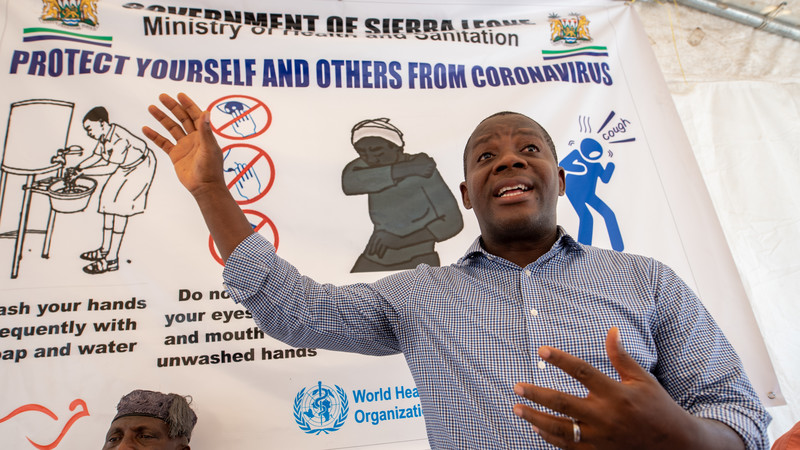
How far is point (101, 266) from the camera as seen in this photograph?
4.18ft

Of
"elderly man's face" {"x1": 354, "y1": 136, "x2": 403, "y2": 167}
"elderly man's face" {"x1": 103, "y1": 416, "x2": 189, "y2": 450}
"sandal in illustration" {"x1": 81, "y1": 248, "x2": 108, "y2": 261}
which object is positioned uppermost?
"elderly man's face" {"x1": 354, "y1": 136, "x2": 403, "y2": 167}

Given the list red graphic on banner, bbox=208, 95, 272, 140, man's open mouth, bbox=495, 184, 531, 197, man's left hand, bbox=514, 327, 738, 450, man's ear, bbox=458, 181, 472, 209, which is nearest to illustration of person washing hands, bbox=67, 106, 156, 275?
red graphic on banner, bbox=208, 95, 272, 140

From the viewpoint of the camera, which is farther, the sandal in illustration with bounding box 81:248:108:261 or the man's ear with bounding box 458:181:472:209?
the sandal in illustration with bounding box 81:248:108:261

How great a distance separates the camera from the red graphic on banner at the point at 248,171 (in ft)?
4.65

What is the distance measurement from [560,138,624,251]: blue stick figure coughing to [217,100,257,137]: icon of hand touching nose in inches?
41.5

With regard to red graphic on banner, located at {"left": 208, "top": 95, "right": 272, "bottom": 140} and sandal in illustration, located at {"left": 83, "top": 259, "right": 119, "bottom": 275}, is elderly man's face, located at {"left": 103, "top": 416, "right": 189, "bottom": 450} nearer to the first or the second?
sandal in illustration, located at {"left": 83, "top": 259, "right": 119, "bottom": 275}

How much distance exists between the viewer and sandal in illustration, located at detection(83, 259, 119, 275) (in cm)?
127

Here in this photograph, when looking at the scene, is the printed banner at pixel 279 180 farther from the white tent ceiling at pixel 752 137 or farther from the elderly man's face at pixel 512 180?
the elderly man's face at pixel 512 180

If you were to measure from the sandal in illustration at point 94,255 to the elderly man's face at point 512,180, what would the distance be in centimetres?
104

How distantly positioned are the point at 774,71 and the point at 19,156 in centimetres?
283

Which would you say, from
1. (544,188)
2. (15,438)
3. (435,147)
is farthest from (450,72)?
(15,438)

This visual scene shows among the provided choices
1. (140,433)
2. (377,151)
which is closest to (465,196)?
(377,151)

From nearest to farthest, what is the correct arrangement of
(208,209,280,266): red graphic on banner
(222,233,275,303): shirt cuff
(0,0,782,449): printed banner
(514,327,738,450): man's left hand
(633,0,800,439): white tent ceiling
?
(514,327,738,450): man's left hand
(222,233,275,303): shirt cuff
(0,0,782,449): printed banner
(208,209,280,266): red graphic on banner
(633,0,800,439): white tent ceiling

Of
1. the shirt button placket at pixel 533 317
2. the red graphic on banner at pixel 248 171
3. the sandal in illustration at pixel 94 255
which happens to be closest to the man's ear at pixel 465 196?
the shirt button placket at pixel 533 317
